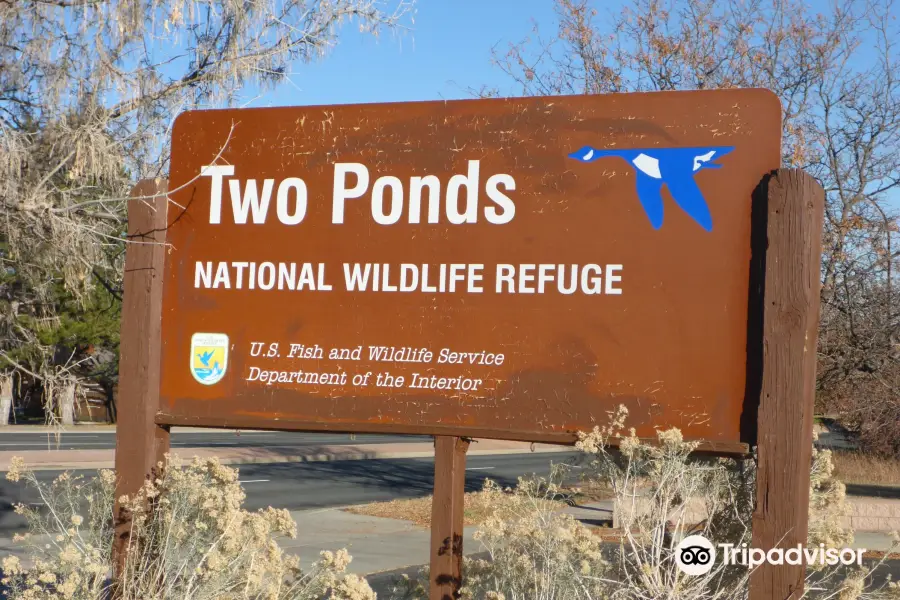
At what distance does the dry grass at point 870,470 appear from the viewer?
A: 18.9 m

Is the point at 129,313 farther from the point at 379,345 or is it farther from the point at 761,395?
the point at 761,395

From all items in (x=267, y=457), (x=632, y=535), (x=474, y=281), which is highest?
(x=474, y=281)

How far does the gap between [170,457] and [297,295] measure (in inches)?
45.1

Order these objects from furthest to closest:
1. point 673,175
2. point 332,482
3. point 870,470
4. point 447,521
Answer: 1. point 332,482
2. point 870,470
3. point 447,521
4. point 673,175

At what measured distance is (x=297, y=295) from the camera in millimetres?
5219

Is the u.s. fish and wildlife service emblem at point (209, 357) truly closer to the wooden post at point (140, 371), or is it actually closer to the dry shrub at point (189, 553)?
the wooden post at point (140, 371)

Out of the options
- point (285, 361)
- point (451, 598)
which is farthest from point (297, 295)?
point (451, 598)

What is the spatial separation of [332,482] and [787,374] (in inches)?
682

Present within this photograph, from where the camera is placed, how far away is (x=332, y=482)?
20797 mm

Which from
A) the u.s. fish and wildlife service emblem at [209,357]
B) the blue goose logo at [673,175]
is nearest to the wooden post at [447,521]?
the u.s. fish and wildlife service emblem at [209,357]

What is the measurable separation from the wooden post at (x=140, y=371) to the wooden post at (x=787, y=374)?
3.17 meters

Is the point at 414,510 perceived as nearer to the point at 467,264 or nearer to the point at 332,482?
the point at 332,482

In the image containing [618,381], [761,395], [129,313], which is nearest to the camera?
[761,395]

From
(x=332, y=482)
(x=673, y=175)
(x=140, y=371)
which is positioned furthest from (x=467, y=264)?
(x=332, y=482)
